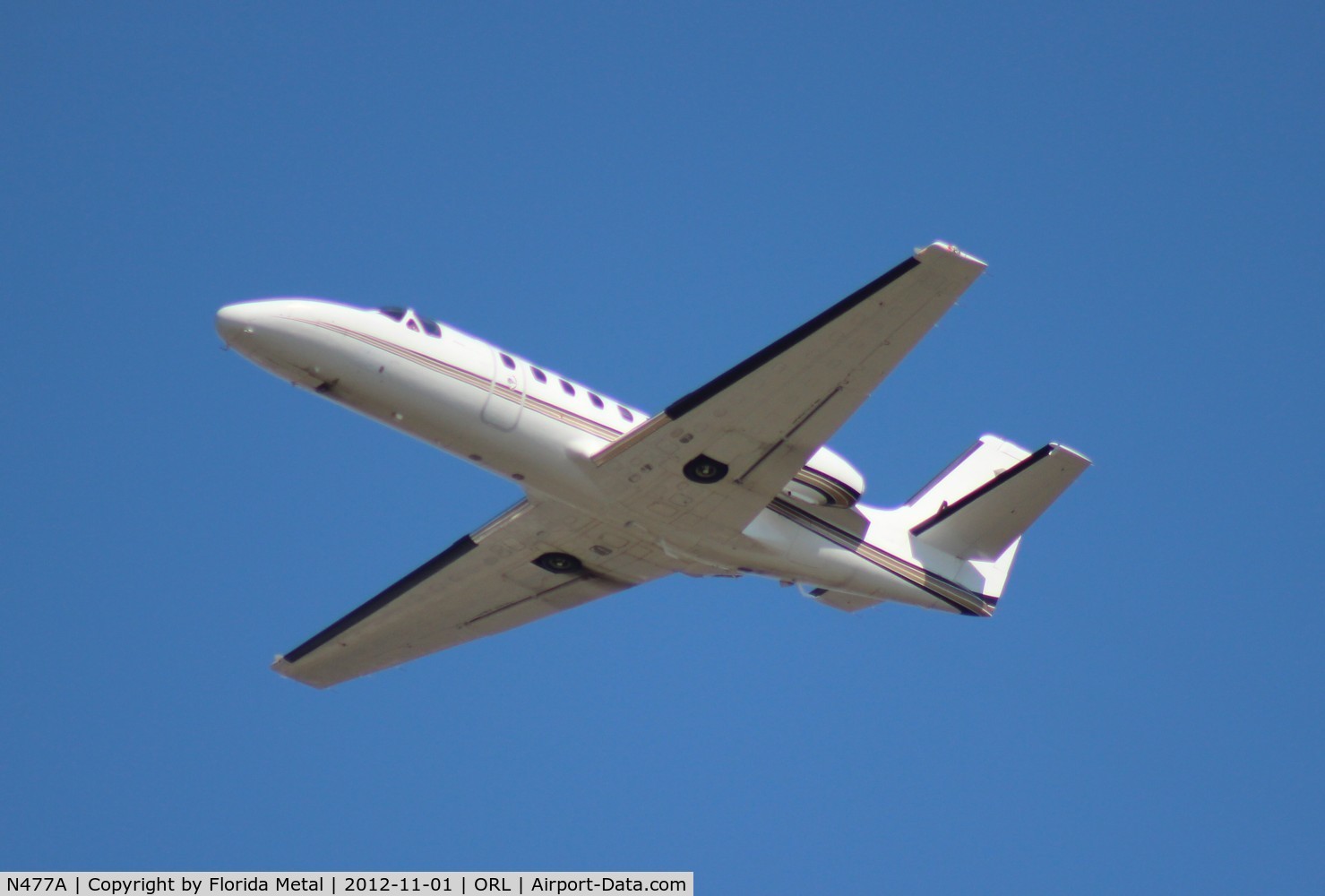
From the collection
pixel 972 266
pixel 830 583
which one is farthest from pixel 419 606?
pixel 972 266

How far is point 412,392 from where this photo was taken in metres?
21.5

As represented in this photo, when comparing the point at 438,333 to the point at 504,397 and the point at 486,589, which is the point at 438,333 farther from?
the point at 486,589

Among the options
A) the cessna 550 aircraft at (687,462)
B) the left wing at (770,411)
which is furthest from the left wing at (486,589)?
the left wing at (770,411)

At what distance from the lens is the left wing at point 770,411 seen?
2023cm

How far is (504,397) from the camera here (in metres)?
21.8

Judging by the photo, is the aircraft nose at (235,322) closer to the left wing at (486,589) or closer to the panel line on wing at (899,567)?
the left wing at (486,589)

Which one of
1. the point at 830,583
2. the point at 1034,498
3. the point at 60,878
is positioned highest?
the point at 1034,498

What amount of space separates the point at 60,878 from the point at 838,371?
42.0ft

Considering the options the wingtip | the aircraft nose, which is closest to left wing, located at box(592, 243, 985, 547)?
the wingtip

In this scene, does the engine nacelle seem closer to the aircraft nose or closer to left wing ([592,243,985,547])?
left wing ([592,243,985,547])

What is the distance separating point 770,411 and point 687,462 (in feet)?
4.51

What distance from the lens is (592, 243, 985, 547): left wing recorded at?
2023 cm

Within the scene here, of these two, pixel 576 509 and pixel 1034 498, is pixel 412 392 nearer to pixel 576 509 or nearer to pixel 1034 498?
pixel 576 509

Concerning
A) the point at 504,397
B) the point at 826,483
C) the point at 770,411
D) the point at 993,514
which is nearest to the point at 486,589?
the point at 504,397
